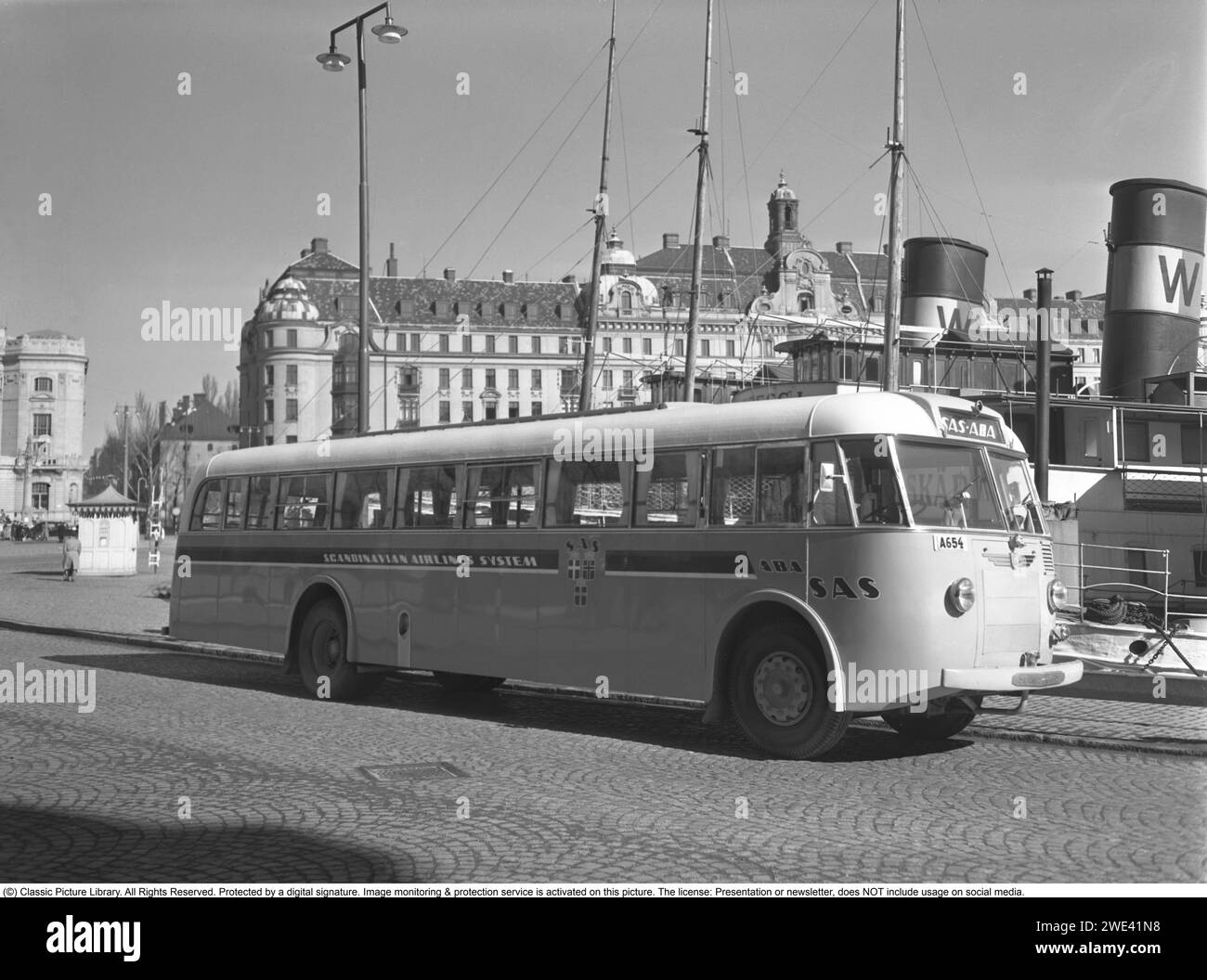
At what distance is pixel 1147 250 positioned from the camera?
38.5 metres

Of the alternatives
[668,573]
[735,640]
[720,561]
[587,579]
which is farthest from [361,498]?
[735,640]

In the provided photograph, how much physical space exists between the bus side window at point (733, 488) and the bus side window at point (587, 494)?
3.25 ft

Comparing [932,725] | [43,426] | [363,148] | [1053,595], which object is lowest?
[932,725]

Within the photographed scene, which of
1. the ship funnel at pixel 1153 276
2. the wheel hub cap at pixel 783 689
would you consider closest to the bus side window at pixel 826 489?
the wheel hub cap at pixel 783 689

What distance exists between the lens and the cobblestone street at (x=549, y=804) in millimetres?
7055

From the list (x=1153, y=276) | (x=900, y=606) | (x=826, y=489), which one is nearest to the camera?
(x=900, y=606)

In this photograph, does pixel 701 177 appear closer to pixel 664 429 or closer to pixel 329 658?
pixel 329 658

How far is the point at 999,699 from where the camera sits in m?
11.2

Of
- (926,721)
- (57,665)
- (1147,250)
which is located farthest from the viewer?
(1147,250)

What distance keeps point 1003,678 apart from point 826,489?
75.2 inches
